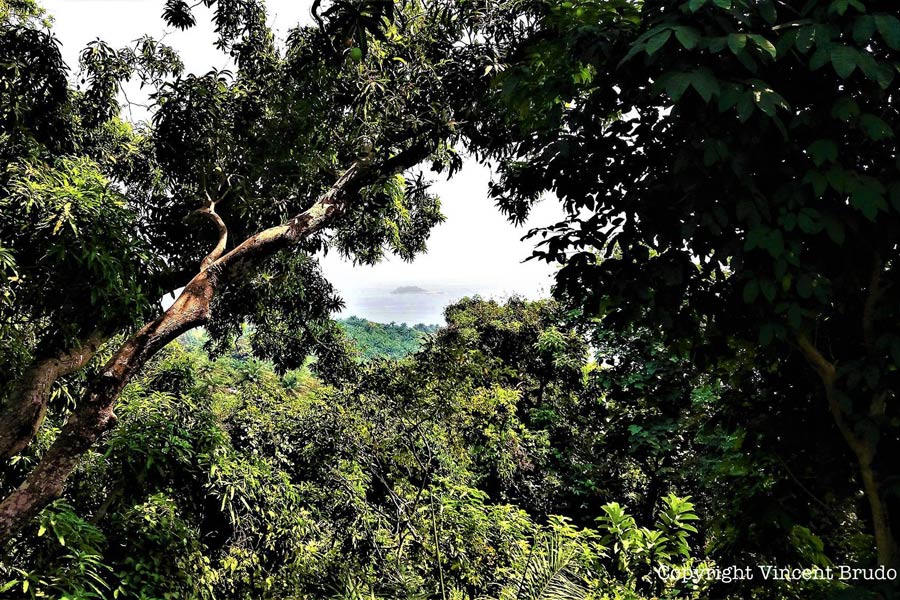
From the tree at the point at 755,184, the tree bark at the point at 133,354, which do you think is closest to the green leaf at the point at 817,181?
the tree at the point at 755,184

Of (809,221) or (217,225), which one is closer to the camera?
(809,221)

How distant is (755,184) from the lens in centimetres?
141

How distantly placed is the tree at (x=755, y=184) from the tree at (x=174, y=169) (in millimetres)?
923

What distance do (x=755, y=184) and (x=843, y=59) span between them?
0.34m

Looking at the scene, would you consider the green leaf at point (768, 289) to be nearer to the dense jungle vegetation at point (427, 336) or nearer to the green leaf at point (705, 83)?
the dense jungle vegetation at point (427, 336)

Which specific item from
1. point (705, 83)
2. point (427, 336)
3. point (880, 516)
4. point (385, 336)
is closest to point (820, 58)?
point (705, 83)

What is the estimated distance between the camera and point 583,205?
82.4 inches

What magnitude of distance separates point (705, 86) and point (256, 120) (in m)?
3.91

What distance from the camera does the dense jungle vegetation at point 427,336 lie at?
1.46 meters

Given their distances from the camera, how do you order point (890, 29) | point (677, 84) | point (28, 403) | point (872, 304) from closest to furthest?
1. point (890, 29)
2. point (677, 84)
3. point (872, 304)
4. point (28, 403)

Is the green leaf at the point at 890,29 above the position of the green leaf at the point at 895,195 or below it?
above

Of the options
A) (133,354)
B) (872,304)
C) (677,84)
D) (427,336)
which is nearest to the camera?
(677,84)

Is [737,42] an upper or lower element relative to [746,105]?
upper

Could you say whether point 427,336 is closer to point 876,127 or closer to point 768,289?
point 768,289
